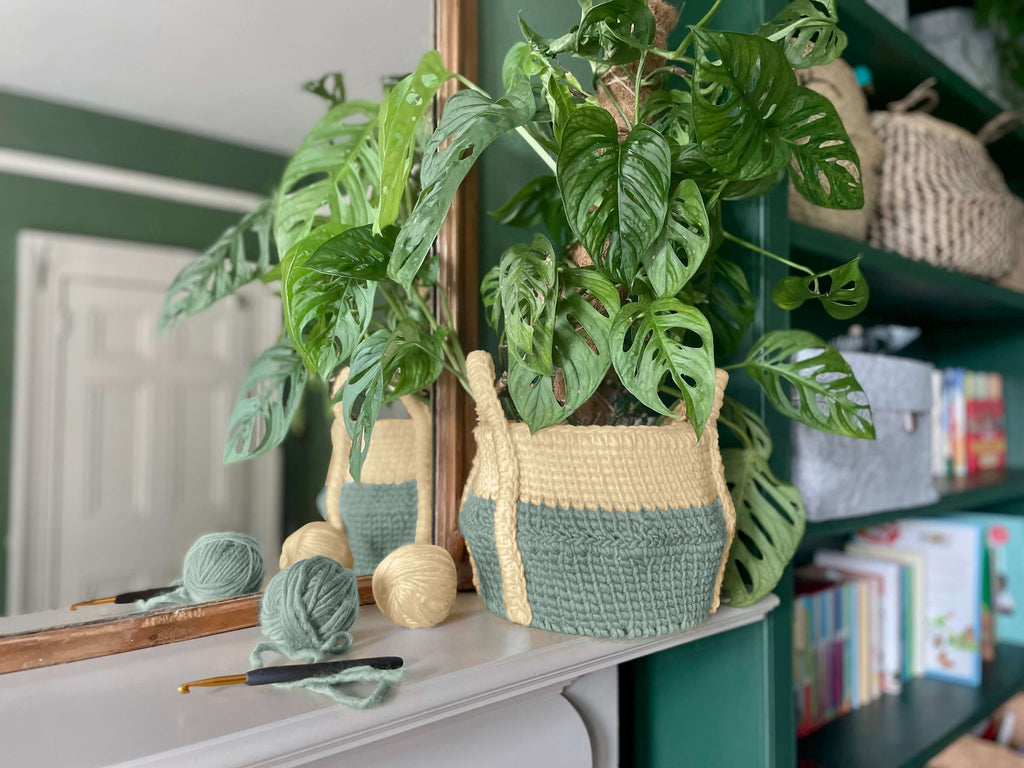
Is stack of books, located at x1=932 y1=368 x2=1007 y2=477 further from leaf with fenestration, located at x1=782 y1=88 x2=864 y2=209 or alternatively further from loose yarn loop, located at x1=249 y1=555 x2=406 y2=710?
loose yarn loop, located at x1=249 y1=555 x2=406 y2=710

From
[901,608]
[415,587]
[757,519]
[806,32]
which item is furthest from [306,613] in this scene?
[901,608]

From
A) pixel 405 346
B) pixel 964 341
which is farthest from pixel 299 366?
pixel 964 341

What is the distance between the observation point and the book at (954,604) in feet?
4.44

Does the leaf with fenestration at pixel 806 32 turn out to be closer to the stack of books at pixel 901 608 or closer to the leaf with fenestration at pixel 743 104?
the leaf with fenestration at pixel 743 104

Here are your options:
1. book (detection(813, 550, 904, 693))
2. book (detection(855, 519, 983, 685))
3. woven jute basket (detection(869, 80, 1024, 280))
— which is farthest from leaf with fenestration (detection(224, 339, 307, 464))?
book (detection(855, 519, 983, 685))

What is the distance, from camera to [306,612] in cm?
56

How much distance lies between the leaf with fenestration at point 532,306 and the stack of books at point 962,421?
1311 mm

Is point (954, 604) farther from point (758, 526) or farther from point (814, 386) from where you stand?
point (814, 386)

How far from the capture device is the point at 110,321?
67cm

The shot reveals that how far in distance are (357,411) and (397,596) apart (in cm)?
20

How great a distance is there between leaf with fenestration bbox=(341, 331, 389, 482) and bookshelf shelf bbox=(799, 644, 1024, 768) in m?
0.90

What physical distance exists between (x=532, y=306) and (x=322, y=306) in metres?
0.16

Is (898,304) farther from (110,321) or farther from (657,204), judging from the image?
(110,321)

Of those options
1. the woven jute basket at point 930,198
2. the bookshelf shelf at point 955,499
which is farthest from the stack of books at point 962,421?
the woven jute basket at point 930,198
